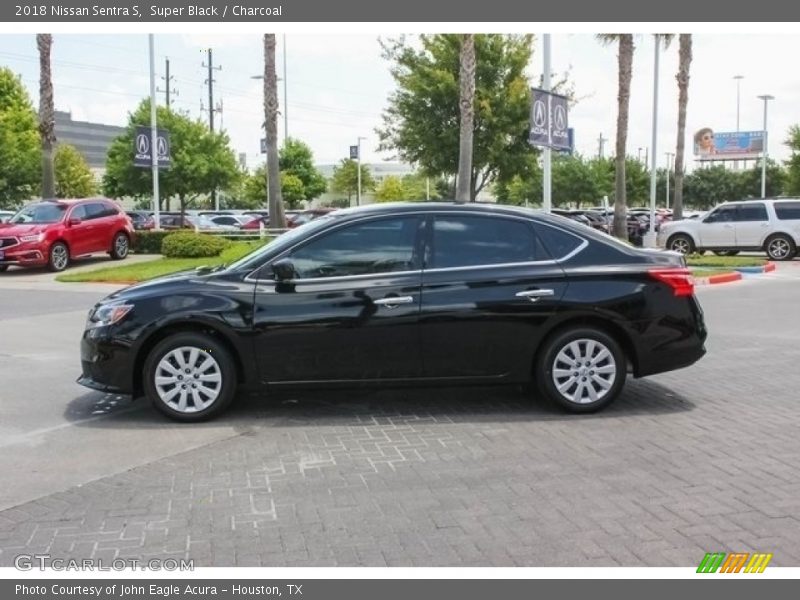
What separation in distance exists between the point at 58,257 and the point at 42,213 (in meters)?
1.23

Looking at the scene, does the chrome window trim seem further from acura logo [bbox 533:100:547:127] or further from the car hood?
the car hood

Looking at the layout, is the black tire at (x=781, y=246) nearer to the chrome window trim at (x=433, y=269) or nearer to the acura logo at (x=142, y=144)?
the acura logo at (x=142, y=144)

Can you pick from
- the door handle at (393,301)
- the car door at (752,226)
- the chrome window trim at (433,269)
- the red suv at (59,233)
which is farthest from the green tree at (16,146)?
the door handle at (393,301)

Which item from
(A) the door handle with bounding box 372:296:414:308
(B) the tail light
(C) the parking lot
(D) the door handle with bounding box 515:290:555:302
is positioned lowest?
(C) the parking lot

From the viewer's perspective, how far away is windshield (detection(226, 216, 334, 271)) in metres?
6.47

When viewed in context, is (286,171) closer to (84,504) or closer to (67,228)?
(67,228)

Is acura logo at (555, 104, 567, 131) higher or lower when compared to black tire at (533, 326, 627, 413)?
higher

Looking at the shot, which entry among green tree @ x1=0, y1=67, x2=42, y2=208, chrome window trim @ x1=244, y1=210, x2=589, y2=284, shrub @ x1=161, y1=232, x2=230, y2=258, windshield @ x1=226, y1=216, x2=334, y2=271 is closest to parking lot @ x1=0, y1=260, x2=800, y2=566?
chrome window trim @ x1=244, y1=210, x2=589, y2=284

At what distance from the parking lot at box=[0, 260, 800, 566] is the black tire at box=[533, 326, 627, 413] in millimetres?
143

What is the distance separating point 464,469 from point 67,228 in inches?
706

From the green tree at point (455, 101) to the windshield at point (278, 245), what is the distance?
25.2 meters

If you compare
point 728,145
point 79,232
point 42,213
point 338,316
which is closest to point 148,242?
point 79,232

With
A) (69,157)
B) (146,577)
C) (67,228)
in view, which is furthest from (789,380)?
(69,157)

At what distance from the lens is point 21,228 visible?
1998 centimetres
